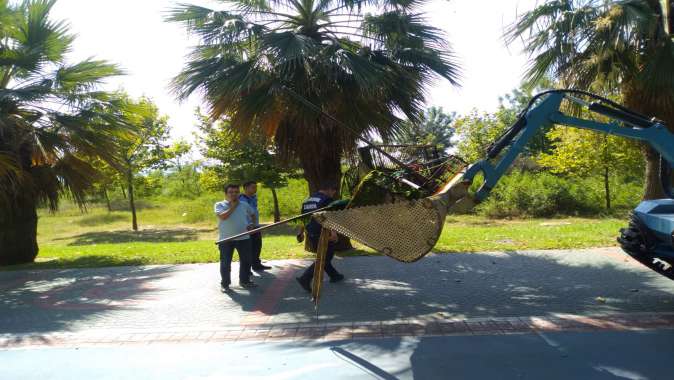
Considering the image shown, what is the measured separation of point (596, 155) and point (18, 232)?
18.5 m

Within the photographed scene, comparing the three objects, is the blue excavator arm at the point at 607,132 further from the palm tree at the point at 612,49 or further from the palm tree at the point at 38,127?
the palm tree at the point at 38,127

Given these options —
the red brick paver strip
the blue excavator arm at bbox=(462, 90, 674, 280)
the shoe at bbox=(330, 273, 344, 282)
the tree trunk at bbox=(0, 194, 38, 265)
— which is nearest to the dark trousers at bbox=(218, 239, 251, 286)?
the shoe at bbox=(330, 273, 344, 282)

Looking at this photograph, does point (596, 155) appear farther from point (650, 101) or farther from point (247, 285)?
point (247, 285)

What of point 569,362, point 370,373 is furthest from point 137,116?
point 569,362

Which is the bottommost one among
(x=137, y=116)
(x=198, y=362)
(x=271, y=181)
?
(x=198, y=362)

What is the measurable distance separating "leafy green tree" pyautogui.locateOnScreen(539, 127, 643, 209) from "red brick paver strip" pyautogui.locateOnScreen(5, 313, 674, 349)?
47.6 feet

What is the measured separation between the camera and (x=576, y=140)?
19.3 m

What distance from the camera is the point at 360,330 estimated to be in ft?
17.7

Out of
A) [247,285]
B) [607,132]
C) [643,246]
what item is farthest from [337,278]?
[607,132]

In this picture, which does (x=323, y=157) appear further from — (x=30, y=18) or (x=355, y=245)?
(x=30, y=18)

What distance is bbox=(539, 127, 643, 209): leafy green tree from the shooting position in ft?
60.7

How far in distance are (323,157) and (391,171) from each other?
347 centimetres

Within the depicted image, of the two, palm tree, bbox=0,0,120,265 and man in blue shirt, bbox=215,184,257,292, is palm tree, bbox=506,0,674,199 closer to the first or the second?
man in blue shirt, bbox=215,184,257,292

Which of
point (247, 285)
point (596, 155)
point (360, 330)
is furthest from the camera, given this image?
point (596, 155)
